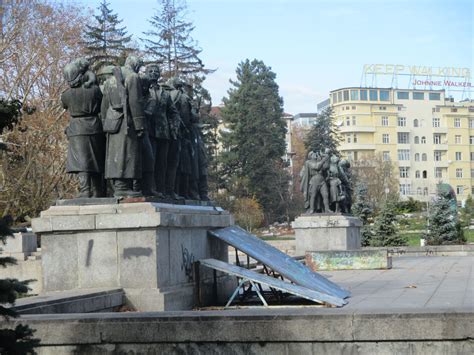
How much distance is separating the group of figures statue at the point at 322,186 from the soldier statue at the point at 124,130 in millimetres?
20692

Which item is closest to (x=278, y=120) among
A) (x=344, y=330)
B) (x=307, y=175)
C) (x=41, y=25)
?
(x=41, y=25)

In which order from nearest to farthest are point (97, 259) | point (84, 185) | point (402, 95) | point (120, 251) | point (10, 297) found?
point (10, 297), point (120, 251), point (97, 259), point (84, 185), point (402, 95)

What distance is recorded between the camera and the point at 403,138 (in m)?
138

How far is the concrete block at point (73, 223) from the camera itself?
1162 centimetres

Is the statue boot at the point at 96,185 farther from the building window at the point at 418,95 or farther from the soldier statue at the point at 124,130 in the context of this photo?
the building window at the point at 418,95

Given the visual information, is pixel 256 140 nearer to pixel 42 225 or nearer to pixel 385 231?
pixel 385 231

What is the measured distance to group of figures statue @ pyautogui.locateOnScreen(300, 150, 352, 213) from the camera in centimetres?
3272

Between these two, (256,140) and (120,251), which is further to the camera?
(256,140)

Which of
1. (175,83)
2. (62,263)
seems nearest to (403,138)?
(175,83)

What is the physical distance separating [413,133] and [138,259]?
431 feet

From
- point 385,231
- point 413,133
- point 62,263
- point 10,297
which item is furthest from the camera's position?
point 413,133

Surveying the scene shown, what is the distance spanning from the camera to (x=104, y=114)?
40.6ft

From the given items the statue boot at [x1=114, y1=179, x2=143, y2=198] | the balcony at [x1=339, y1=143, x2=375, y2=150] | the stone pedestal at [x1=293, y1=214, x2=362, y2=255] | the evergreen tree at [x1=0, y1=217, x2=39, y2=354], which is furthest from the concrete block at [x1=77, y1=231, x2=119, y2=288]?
the balcony at [x1=339, y1=143, x2=375, y2=150]

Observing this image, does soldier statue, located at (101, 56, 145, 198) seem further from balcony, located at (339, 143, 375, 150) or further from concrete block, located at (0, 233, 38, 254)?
balcony, located at (339, 143, 375, 150)
